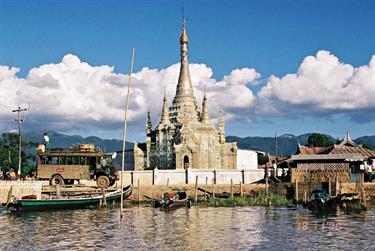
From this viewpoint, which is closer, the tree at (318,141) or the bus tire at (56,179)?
the bus tire at (56,179)

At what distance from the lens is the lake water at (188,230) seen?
26.7m

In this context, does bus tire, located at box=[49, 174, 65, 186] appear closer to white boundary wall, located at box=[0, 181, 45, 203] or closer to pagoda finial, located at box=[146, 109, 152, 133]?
white boundary wall, located at box=[0, 181, 45, 203]

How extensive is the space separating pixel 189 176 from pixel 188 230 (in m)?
28.1

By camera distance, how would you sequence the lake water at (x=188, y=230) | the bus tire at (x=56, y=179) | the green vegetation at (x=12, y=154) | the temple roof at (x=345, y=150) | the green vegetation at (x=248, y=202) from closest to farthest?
the lake water at (x=188, y=230) < the green vegetation at (x=248, y=202) < the bus tire at (x=56, y=179) < the temple roof at (x=345, y=150) < the green vegetation at (x=12, y=154)

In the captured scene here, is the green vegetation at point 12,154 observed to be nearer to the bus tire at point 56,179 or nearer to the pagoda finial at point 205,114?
the pagoda finial at point 205,114

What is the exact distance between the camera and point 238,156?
83062mm

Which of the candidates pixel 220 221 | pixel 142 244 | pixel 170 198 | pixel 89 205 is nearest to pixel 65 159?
pixel 89 205

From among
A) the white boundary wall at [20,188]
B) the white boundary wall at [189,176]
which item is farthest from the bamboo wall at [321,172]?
the white boundary wall at [20,188]

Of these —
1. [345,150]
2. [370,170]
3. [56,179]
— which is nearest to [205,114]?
[345,150]

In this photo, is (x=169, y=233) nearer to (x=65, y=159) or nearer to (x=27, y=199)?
(x=27, y=199)

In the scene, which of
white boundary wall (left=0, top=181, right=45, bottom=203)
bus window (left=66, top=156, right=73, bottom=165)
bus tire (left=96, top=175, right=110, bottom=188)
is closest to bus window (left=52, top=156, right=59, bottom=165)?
bus window (left=66, top=156, right=73, bottom=165)

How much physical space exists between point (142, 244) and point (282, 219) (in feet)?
43.9

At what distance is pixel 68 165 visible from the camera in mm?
52688

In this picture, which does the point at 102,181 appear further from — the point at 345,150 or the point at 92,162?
the point at 345,150
